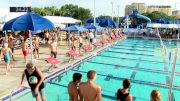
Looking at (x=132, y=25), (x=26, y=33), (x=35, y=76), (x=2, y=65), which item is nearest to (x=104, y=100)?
(x=35, y=76)

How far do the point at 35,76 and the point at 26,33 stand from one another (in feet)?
43.5

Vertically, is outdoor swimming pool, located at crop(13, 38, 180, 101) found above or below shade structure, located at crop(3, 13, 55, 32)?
below

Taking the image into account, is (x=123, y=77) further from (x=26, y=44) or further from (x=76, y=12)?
(x=76, y=12)

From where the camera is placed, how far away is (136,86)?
10.4m

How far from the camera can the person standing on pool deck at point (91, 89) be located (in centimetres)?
494

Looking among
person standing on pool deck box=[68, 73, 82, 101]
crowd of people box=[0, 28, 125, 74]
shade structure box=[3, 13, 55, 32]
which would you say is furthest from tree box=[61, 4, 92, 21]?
person standing on pool deck box=[68, 73, 82, 101]

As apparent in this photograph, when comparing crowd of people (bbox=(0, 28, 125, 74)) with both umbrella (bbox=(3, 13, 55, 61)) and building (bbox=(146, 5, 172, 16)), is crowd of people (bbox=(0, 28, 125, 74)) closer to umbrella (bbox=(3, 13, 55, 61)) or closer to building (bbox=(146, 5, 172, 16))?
umbrella (bbox=(3, 13, 55, 61))

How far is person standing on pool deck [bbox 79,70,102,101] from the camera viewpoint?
4.94 meters

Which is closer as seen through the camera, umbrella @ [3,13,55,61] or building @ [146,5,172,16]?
umbrella @ [3,13,55,61]

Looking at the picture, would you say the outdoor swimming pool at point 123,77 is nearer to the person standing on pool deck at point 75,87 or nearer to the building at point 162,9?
the person standing on pool deck at point 75,87

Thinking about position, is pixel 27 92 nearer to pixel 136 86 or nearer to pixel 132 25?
pixel 136 86

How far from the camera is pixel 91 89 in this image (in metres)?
4.98

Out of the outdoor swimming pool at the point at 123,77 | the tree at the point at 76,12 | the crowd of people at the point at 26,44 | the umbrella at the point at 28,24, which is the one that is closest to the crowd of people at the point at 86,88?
the outdoor swimming pool at the point at 123,77

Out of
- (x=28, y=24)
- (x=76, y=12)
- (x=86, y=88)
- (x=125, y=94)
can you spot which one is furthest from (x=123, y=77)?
(x=76, y=12)
